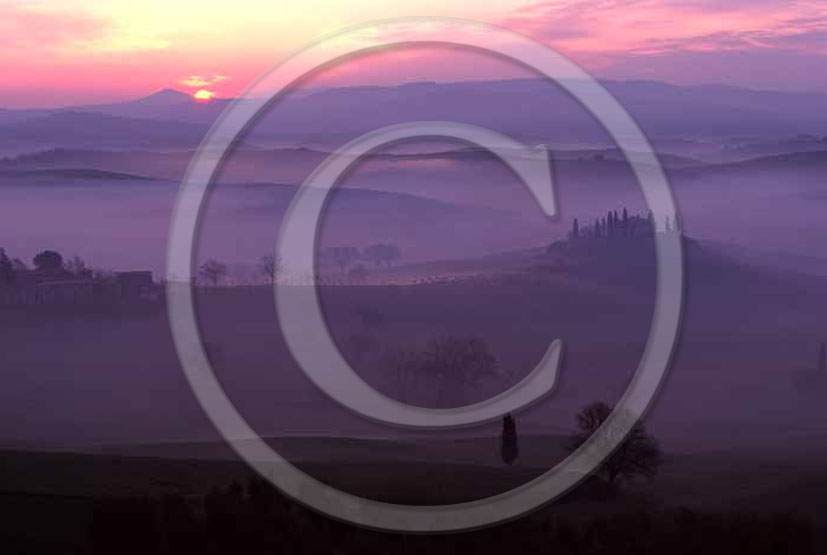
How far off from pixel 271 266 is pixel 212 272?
10.1m

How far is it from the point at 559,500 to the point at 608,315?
9820 cm

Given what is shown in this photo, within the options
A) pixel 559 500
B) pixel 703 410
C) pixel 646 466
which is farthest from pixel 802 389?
pixel 559 500

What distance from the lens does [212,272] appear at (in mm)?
152500

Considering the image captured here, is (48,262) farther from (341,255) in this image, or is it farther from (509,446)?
(509,446)

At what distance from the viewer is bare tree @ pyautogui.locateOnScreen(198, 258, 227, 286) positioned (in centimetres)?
15038

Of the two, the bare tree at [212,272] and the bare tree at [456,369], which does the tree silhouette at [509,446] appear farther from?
the bare tree at [212,272]

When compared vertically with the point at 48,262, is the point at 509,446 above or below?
below

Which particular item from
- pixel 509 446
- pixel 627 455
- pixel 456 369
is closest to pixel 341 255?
pixel 456 369

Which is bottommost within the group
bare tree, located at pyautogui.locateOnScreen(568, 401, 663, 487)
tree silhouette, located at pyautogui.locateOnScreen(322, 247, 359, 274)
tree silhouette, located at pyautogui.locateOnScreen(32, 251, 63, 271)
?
bare tree, located at pyautogui.locateOnScreen(568, 401, 663, 487)

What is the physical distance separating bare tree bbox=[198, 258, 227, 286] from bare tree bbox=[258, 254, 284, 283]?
19.7ft

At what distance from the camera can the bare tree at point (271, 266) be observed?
154950mm

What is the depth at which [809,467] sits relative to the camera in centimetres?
5747

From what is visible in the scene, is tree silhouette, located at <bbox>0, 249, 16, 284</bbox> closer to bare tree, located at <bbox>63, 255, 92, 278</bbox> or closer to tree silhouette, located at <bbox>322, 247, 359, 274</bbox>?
bare tree, located at <bbox>63, 255, 92, 278</bbox>

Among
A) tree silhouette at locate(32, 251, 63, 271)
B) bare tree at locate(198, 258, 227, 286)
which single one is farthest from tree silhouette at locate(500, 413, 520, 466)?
tree silhouette at locate(32, 251, 63, 271)
